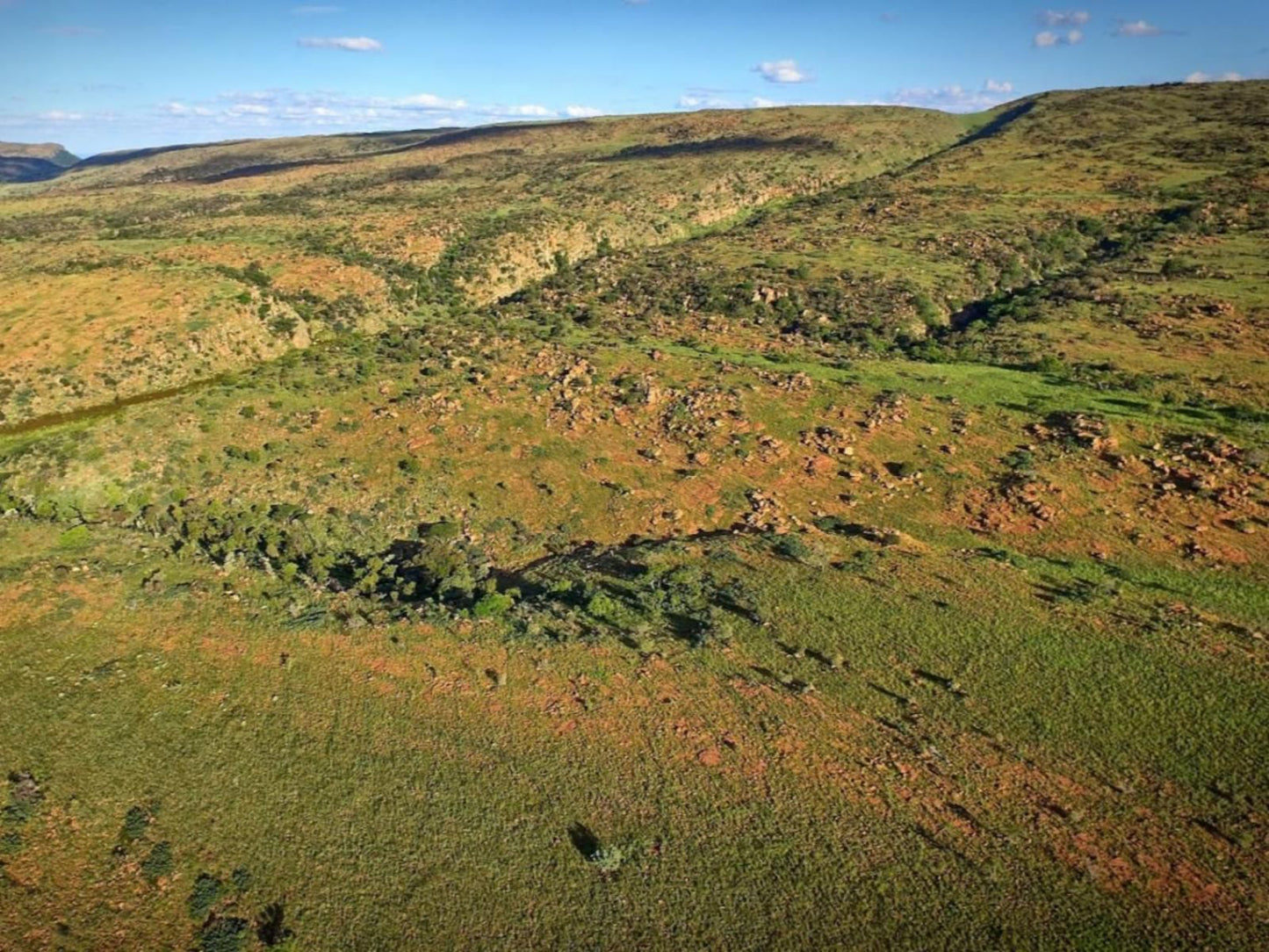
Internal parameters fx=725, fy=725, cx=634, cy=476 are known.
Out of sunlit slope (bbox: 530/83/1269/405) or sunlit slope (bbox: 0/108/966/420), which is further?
sunlit slope (bbox: 0/108/966/420)

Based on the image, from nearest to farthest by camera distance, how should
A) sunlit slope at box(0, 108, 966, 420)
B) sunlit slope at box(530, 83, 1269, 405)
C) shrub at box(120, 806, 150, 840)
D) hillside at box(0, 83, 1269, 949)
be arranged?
hillside at box(0, 83, 1269, 949) < shrub at box(120, 806, 150, 840) < sunlit slope at box(530, 83, 1269, 405) < sunlit slope at box(0, 108, 966, 420)

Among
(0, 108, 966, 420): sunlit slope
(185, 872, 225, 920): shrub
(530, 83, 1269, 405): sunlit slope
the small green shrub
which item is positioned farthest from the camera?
(0, 108, 966, 420): sunlit slope

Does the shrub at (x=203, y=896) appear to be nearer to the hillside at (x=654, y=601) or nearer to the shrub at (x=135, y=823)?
the hillside at (x=654, y=601)

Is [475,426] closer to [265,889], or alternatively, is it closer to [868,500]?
[868,500]

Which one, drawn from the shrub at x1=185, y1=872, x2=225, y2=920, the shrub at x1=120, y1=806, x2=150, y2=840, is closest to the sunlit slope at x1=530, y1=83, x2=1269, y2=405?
the shrub at x1=185, y1=872, x2=225, y2=920

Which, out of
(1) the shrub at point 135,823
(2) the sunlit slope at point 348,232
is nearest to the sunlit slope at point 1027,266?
(2) the sunlit slope at point 348,232

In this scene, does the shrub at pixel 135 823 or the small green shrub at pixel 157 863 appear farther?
the shrub at pixel 135 823

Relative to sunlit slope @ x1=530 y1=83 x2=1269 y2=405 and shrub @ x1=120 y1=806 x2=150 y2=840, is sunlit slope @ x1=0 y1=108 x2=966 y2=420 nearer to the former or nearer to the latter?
sunlit slope @ x1=530 y1=83 x2=1269 y2=405

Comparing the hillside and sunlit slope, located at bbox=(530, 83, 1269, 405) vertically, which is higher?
sunlit slope, located at bbox=(530, 83, 1269, 405)

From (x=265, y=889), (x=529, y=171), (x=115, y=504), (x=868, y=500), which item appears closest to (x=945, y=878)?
(x=265, y=889)

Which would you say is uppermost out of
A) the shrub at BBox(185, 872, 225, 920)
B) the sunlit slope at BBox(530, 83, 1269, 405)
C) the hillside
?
the sunlit slope at BBox(530, 83, 1269, 405)
